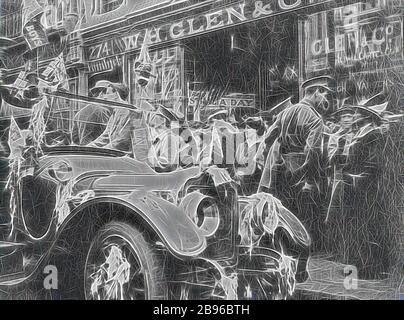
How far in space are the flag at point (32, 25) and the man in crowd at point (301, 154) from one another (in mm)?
1365

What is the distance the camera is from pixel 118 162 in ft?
7.82

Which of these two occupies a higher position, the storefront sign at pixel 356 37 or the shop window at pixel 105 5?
the shop window at pixel 105 5

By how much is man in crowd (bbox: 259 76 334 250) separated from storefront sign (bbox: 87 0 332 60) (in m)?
0.38

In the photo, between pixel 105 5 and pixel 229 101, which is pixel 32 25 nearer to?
pixel 105 5

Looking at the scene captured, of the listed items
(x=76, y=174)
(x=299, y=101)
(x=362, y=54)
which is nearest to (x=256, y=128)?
(x=299, y=101)

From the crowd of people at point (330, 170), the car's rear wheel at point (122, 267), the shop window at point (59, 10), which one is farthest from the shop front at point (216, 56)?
the car's rear wheel at point (122, 267)

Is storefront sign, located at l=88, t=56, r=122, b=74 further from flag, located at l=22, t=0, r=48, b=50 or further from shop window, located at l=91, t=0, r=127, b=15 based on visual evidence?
flag, located at l=22, t=0, r=48, b=50

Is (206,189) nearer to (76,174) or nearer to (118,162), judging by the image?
(118,162)

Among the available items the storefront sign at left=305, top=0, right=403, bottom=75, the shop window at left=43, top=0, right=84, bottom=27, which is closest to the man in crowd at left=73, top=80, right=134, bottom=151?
the shop window at left=43, top=0, right=84, bottom=27

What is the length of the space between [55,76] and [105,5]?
17.9 inches

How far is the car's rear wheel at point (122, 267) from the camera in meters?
2.29

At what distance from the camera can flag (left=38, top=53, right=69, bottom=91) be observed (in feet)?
8.18

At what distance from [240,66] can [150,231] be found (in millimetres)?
895

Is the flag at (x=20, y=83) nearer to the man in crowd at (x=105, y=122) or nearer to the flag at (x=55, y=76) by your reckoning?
the flag at (x=55, y=76)
